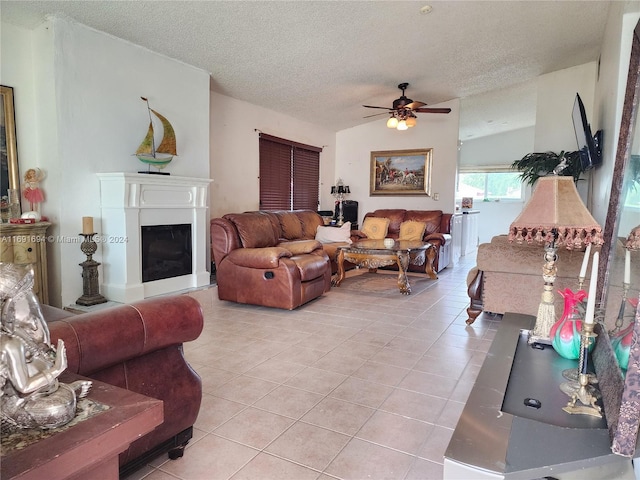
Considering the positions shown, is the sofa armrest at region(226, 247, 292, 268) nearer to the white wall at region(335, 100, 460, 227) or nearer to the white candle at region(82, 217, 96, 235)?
the white candle at region(82, 217, 96, 235)

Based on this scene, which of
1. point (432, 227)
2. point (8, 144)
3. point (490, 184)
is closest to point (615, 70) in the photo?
point (432, 227)

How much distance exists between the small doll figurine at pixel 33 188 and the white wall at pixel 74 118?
6 centimetres

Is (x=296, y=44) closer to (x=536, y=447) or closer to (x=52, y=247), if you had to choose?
(x=52, y=247)

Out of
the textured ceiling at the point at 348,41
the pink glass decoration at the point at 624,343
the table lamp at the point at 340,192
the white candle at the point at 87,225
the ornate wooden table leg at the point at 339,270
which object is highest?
the textured ceiling at the point at 348,41

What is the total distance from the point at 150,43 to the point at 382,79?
303cm

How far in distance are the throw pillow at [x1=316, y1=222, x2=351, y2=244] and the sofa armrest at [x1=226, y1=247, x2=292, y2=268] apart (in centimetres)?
197

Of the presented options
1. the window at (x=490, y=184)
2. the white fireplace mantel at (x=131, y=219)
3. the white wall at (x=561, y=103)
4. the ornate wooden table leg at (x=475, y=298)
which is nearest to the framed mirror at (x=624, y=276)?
the ornate wooden table leg at (x=475, y=298)

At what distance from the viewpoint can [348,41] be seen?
4.14 m

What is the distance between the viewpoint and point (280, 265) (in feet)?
12.4

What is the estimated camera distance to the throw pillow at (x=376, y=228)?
653cm

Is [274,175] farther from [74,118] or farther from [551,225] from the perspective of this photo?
[551,225]

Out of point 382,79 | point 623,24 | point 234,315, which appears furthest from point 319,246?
point 623,24

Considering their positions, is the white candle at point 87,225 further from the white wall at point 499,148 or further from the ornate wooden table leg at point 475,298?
the white wall at point 499,148

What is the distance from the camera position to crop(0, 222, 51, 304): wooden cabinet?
118 inches
